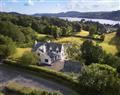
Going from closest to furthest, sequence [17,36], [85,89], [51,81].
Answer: [85,89]
[51,81]
[17,36]

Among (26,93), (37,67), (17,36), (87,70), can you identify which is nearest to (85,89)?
(87,70)

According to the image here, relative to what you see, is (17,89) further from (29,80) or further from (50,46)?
(50,46)

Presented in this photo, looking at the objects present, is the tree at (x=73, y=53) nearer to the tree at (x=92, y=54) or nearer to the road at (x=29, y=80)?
the tree at (x=92, y=54)

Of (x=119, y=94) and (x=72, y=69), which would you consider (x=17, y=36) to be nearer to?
(x=72, y=69)

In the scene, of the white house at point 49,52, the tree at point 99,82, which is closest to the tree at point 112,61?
Result: the tree at point 99,82

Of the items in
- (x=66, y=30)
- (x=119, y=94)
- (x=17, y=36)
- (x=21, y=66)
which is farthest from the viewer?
(x=66, y=30)

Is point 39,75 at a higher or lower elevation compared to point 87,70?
lower
